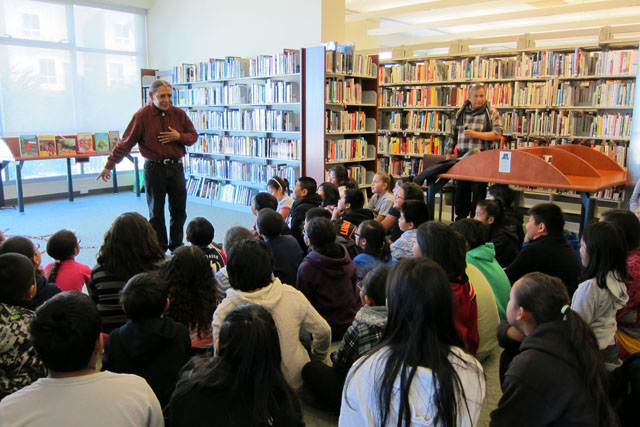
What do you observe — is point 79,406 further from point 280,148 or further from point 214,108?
point 214,108

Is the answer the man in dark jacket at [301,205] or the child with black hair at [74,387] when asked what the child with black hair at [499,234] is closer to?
the man in dark jacket at [301,205]

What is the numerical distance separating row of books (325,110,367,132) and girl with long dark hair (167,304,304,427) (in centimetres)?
498

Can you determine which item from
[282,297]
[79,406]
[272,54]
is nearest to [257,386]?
[79,406]

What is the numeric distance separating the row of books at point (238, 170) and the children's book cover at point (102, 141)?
143 cm

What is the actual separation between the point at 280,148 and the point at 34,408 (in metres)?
5.69

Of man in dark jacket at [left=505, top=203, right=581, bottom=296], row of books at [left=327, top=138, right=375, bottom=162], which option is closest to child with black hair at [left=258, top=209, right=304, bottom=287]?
man in dark jacket at [left=505, top=203, right=581, bottom=296]

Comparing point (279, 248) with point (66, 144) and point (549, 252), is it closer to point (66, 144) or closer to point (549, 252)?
point (549, 252)

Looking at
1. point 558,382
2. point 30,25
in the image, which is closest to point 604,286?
point 558,382

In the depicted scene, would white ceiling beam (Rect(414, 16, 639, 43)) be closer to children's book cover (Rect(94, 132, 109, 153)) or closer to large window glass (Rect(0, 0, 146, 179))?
large window glass (Rect(0, 0, 146, 179))

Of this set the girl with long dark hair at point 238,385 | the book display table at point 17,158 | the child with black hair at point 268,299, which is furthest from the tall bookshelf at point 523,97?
the girl with long dark hair at point 238,385

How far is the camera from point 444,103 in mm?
7414

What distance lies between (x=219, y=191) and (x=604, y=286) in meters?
6.34

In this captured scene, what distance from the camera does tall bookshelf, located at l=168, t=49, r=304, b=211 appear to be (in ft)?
21.4

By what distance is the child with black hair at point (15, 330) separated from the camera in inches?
68.0
